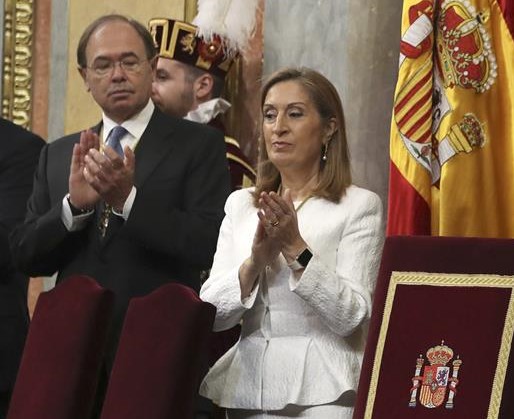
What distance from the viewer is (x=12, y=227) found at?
15.4ft

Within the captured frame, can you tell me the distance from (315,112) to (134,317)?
0.75 metres

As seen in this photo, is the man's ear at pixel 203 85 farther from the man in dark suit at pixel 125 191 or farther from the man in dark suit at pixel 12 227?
the man in dark suit at pixel 125 191

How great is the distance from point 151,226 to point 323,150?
519 mm

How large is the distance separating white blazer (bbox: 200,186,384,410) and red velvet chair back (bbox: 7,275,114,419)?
32cm

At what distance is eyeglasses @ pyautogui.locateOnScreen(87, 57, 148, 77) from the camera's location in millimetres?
4355

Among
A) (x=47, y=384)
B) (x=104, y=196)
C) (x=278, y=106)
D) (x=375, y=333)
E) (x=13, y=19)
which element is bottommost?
(x=47, y=384)

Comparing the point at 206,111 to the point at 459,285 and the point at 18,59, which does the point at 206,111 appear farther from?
the point at 459,285

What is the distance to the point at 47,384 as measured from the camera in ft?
13.4

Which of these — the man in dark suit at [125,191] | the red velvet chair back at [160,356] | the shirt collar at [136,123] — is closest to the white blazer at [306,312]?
the red velvet chair back at [160,356]

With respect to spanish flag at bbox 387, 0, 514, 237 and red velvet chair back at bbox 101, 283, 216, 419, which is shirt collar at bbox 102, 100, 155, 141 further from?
spanish flag at bbox 387, 0, 514, 237

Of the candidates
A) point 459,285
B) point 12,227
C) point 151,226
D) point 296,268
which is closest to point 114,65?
point 151,226

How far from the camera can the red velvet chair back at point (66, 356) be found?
401 centimetres

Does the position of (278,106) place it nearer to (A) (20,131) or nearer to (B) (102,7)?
(A) (20,131)

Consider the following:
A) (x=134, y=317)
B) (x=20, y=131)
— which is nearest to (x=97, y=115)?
(x=20, y=131)
